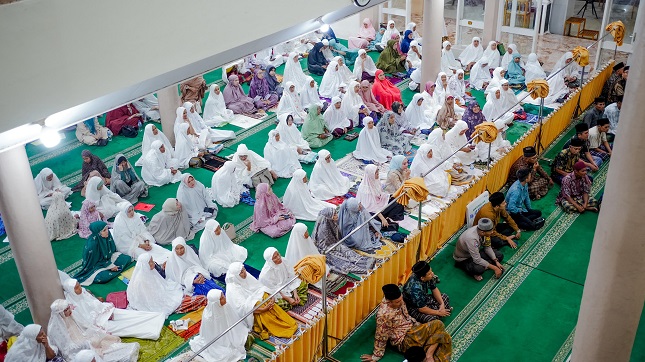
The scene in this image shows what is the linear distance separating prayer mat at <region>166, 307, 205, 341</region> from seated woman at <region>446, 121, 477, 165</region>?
4737 millimetres

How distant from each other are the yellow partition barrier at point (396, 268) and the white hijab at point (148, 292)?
6.19 feet

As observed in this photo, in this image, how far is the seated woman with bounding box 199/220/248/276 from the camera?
7.60 metres

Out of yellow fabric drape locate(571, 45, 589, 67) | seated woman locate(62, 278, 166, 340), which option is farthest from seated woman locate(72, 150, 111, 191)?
yellow fabric drape locate(571, 45, 589, 67)

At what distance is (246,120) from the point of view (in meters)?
11.9

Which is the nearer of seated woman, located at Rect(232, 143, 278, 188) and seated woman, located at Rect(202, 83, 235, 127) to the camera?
seated woman, located at Rect(232, 143, 278, 188)

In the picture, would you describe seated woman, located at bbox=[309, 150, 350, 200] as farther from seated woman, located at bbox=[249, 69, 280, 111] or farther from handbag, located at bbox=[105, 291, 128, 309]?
seated woman, located at bbox=[249, 69, 280, 111]

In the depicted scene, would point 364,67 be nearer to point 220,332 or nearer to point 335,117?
point 335,117

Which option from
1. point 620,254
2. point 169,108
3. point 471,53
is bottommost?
point 471,53

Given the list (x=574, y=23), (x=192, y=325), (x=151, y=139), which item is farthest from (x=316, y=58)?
(x=192, y=325)

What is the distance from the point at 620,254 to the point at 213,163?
7250 millimetres

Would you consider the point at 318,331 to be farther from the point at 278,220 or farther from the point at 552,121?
the point at 552,121

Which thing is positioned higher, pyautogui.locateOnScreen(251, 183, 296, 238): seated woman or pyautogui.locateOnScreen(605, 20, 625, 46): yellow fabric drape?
pyautogui.locateOnScreen(605, 20, 625, 46): yellow fabric drape

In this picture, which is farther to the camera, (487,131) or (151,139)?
(151,139)

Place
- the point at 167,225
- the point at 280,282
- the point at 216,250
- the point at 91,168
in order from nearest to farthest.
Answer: the point at 280,282 → the point at 216,250 → the point at 167,225 → the point at 91,168
